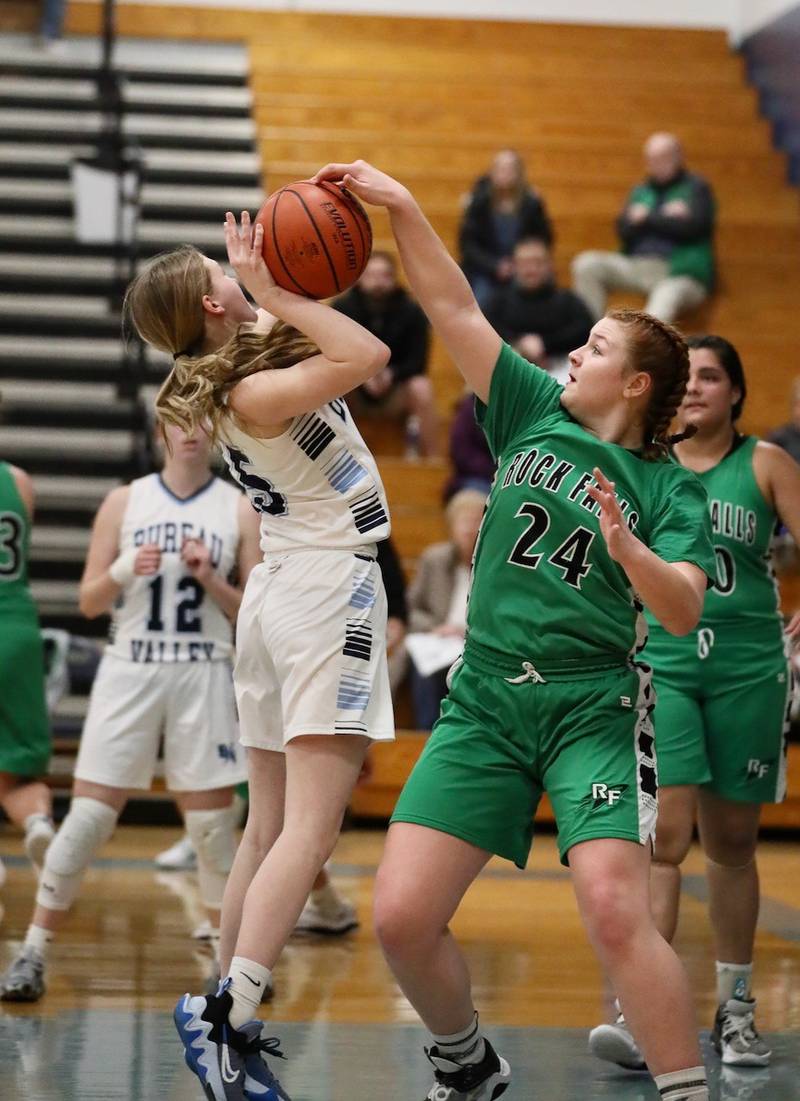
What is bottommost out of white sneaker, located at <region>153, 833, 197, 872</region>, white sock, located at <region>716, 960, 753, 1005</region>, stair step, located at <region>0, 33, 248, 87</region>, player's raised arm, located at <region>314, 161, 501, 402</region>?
white sneaker, located at <region>153, 833, 197, 872</region>

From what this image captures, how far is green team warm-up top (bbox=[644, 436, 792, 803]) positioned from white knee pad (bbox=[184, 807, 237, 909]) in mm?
1393

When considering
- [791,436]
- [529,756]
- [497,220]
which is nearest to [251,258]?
[529,756]

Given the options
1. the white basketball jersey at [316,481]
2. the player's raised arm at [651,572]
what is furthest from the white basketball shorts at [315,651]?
the player's raised arm at [651,572]

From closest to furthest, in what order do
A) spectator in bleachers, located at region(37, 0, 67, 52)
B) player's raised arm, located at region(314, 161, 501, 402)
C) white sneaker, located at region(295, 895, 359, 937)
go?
player's raised arm, located at region(314, 161, 501, 402)
white sneaker, located at region(295, 895, 359, 937)
spectator in bleachers, located at region(37, 0, 67, 52)

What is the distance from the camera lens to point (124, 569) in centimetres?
502

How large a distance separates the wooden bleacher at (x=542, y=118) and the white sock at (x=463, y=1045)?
766 cm

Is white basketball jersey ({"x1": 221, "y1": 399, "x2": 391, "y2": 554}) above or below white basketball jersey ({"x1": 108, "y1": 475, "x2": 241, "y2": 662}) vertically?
above

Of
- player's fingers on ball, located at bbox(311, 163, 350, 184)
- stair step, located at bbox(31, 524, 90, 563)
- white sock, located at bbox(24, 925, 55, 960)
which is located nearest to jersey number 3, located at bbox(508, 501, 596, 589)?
player's fingers on ball, located at bbox(311, 163, 350, 184)

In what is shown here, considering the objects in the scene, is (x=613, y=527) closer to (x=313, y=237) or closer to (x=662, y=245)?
(x=313, y=237)

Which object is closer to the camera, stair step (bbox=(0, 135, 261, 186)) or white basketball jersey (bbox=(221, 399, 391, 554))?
white basketball jersey (bbox=(221, 399, 391, 554))

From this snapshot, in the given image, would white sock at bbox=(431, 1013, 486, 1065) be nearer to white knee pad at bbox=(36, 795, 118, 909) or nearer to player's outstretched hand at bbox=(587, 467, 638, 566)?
player's outstretched hand at bbox=(587, 467, 638, 566)

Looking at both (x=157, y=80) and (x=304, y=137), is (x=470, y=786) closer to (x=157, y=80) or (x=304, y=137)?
(x=304, y=137)

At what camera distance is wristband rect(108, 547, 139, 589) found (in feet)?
16.5

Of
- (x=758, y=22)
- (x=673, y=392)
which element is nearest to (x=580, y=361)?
(x=673, y=392)
